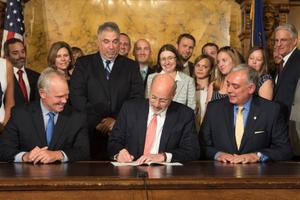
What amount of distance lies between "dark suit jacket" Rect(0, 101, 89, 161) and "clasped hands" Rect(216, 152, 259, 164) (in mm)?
951

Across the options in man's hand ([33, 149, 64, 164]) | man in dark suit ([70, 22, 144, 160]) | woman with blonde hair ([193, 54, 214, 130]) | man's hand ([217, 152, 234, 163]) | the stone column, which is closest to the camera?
man's hand ([33, 149, 64, 164])

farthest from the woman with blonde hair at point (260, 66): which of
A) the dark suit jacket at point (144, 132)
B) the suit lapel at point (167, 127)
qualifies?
the suit lapel at point (167, 127)

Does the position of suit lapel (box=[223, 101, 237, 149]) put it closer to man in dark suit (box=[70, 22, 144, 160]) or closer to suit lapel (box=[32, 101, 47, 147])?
man in dark suit (box=[70, 22, 144, 160])

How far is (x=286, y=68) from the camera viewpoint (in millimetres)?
5270

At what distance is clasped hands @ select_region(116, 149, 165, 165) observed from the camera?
3.67 metres

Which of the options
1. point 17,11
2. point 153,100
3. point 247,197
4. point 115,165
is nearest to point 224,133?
point 153,100

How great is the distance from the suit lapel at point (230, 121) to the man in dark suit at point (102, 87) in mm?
1061

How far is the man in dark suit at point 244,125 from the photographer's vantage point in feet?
13.6

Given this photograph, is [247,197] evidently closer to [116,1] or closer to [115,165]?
[115,165]

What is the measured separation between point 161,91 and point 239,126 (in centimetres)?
68

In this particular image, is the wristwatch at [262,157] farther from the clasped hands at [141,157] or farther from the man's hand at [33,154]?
the man's hand at [33,154]

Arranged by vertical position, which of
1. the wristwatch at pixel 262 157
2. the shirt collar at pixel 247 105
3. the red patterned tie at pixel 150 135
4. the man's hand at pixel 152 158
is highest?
the shirt collar at pixel 247 105

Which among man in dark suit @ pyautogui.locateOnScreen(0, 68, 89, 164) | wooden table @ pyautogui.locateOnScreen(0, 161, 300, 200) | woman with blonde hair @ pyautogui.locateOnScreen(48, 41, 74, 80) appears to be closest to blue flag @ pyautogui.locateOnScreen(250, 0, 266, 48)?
woman with blonde hair @ pyautogui.locateOnScreen(48, 41, 74, 80)

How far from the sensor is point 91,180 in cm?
276
